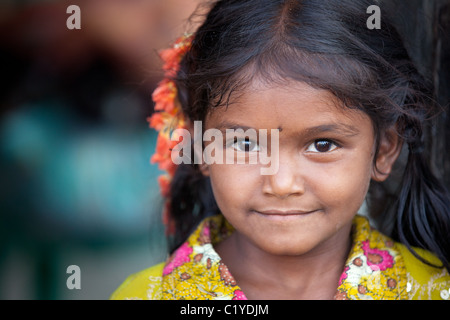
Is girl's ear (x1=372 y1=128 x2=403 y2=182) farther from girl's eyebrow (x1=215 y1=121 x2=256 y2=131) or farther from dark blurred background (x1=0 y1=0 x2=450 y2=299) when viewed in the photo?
dark blurred background (x1=0 y1=0 x2=450 y2=299)

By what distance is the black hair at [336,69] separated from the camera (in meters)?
1.28

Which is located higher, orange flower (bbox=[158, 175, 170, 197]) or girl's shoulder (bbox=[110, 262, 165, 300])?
Result: orange flower (bbox=[158, 175, 170, 197])

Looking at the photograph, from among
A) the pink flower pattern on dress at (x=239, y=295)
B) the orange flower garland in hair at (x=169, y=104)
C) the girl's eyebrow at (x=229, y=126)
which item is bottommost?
the pink flower pattern on dress at (x=239, y=295)

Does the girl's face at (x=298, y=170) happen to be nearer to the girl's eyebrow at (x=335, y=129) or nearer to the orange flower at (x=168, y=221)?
the girl's eyebrow at (x=335, y=129)

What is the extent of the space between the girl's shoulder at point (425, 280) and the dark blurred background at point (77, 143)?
1375mm

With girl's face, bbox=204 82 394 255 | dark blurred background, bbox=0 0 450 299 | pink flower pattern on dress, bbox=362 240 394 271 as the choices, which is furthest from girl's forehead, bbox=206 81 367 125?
dark blurred background, bbox=0 0 450 299

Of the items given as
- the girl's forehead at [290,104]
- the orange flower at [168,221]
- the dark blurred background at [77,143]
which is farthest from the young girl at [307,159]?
the dark blurred background at [77,143]

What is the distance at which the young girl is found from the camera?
127cm

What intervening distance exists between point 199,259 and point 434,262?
626 mm

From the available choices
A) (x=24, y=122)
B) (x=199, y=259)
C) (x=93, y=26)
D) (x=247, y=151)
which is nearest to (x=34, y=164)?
(x=24, y=122)

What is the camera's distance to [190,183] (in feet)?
6.10

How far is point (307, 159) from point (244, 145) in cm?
16

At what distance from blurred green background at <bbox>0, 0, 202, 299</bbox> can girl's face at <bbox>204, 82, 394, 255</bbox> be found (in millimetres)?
1335
